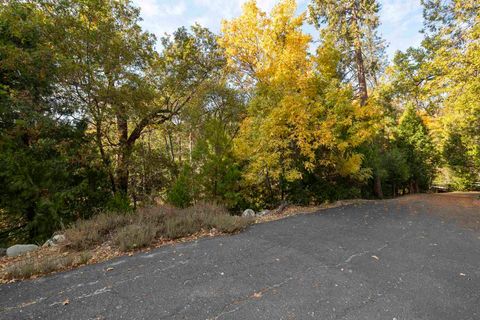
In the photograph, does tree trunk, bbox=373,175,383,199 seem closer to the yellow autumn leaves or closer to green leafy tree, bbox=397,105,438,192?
the yellow autumn leaves

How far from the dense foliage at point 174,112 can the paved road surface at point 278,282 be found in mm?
3286

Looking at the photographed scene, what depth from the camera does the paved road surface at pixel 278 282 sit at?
255 centimetres

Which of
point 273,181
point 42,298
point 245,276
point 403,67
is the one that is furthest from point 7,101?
point 403,67

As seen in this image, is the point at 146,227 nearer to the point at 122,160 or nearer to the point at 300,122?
the point at 122,160

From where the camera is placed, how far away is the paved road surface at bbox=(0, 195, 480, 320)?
2551 mm

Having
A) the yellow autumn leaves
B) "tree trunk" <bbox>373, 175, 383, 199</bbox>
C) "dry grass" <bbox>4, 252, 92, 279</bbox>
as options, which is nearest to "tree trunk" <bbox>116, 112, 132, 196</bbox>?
the yellow autumn leaves

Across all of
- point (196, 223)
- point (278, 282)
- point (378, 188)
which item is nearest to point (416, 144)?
point (378, 188)

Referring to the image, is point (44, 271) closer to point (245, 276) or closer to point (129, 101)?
point (245, 276)

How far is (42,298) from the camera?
285 centimetres

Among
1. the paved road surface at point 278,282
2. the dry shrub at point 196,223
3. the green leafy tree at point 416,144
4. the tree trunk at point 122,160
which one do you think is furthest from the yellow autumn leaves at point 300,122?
the green leafy tree at point 416,144

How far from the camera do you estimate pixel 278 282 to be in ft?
10.2

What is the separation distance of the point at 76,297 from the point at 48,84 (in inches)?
275

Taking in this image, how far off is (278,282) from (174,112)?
29.5 ft

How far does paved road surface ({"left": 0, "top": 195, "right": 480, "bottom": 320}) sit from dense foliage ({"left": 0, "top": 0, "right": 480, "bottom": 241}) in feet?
10.8
